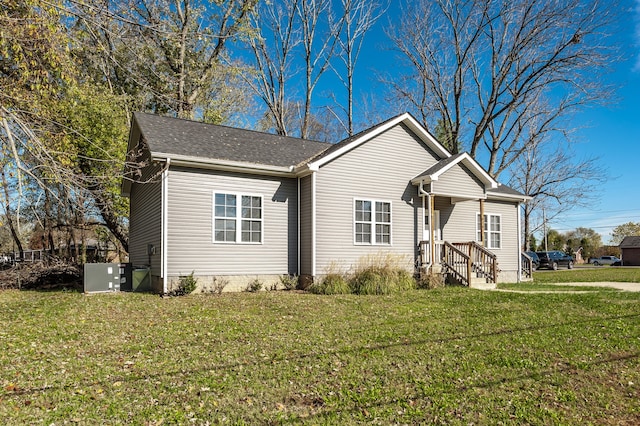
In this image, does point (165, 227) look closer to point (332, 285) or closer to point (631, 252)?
point (332, 285)

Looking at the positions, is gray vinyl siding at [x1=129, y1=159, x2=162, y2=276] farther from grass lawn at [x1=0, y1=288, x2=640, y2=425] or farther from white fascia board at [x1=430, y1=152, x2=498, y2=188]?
white fascia board at [x1=430, y1=152, x2=498, y2=188]

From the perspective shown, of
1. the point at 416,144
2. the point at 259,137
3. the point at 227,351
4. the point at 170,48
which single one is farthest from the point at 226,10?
the point at 227,351

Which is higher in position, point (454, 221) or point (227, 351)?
point (454, 221)

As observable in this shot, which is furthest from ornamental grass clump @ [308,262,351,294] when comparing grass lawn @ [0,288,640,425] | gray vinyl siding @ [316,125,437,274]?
grass lawn @ [0,288,640,425]

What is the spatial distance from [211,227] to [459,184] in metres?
8.45

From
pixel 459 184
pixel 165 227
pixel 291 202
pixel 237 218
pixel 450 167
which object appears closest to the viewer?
pixel 165 227

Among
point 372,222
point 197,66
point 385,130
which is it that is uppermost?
point 197,66

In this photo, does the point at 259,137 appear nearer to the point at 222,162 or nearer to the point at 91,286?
the point at 222,162

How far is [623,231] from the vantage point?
73.1m

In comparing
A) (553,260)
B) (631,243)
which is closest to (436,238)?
(553,260)

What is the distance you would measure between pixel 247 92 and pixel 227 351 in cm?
2306

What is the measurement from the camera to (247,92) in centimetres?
2648

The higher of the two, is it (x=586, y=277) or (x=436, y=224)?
(x=436, y=224)

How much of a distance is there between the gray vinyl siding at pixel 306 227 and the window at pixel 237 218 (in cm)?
135
